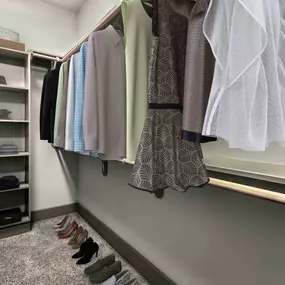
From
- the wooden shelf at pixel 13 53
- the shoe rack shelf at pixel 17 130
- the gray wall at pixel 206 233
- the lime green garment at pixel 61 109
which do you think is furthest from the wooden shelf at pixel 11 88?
the gray wall at pixel 206 233

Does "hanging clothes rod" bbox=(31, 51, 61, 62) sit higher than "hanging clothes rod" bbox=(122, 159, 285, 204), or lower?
higher

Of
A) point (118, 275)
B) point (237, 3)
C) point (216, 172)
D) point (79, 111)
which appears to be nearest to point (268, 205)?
point (216, 172)

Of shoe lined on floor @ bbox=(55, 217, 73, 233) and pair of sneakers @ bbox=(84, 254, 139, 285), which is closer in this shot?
pair of sneakers @ bbox=(84, 254, 139, 285)

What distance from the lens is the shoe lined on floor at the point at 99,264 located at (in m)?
1.39

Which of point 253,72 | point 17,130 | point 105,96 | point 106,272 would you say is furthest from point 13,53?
point 253,72

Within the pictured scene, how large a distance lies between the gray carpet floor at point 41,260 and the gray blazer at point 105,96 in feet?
3.22

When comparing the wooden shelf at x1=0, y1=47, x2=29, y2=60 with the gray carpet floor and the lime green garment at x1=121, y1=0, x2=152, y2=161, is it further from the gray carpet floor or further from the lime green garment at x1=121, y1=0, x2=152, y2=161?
the gray carpet floor

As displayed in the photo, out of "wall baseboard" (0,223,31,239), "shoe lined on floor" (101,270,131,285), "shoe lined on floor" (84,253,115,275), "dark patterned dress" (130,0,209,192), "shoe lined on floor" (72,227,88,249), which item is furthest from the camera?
"wall baseboard" (0,223,31,239)

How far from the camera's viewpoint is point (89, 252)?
1.58 m

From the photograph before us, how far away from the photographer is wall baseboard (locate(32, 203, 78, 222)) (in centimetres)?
220

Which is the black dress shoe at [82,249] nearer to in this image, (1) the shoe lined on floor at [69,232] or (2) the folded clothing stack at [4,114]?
(1) the shoe lined on floor at [69,232]

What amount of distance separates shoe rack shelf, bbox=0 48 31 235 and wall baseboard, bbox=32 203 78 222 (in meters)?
0.17

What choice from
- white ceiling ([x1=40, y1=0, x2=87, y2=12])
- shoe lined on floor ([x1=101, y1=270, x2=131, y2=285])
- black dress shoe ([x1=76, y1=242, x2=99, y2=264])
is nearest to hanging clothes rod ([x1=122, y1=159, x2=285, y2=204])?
shoe lined on floor ([x1=101, y1=270, x2=131, y2=285])

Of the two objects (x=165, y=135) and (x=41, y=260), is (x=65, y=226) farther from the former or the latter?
(x=165, y=135)
